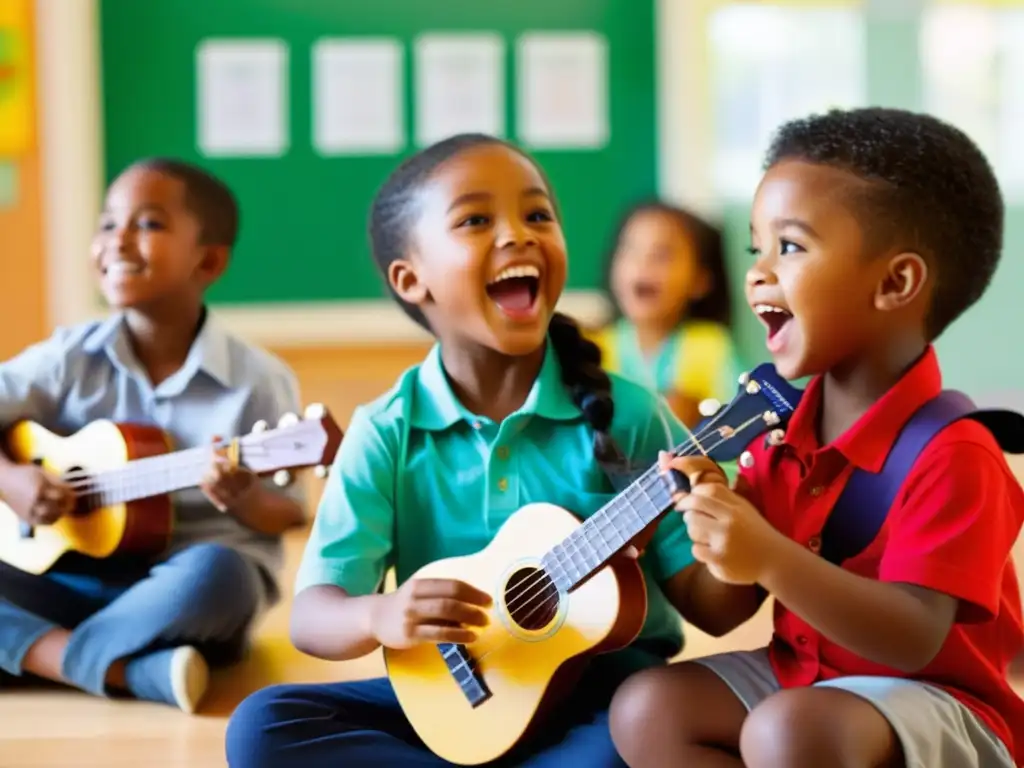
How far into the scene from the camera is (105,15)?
9.85 feet

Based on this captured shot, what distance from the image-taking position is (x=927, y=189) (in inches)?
40.1

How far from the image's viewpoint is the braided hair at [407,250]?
121 cm

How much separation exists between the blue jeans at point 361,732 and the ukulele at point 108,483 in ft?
1.15

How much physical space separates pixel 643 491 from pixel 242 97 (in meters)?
2.28

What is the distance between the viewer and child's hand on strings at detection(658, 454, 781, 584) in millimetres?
931

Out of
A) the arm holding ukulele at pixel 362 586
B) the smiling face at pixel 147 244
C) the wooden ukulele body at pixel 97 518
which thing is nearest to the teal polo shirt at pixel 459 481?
the arm holding ukulele at pixel 362 586

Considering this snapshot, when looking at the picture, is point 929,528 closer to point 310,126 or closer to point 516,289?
point 516,289

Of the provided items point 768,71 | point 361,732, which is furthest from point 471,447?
point 768,71

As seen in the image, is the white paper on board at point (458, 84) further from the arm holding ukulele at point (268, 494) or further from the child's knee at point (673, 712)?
the child's knee at point (673, 712)

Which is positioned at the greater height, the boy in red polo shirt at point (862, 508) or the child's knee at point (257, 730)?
the boy in red polo shirt at point (862, 508)

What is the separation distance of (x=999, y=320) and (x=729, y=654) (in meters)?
2.33

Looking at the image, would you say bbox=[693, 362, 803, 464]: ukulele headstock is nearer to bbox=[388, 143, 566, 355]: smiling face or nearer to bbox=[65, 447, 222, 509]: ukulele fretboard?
bbox=[388, 143, 566, 355]: smiling face

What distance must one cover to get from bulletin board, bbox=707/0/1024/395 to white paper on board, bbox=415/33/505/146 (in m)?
0.54

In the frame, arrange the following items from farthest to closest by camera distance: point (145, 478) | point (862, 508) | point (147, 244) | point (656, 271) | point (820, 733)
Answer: point (656, 271) → point (147, 244) → point (145, 478) → point (862, 508) → point (820, 733)
